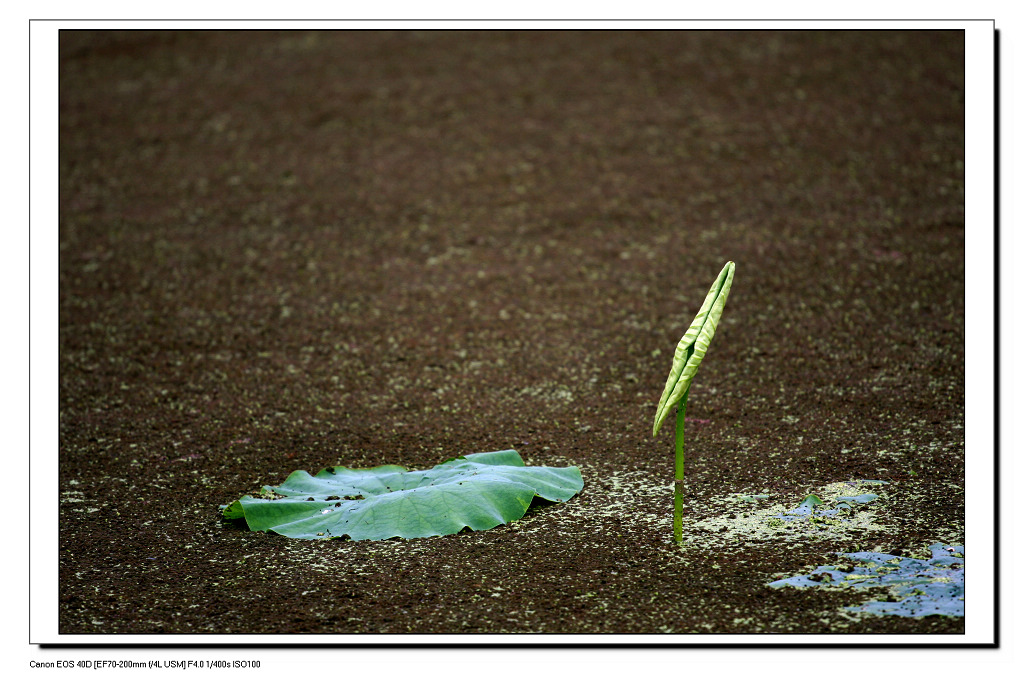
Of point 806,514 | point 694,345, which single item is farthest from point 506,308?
point 694,345

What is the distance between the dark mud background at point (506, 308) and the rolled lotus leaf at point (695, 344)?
55cm

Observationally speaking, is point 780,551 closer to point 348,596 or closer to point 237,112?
point 348,596

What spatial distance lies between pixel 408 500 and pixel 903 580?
5.07 ft

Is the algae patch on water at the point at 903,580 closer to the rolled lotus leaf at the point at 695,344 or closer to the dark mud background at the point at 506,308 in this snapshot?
the dark mud background at the point at 506,308

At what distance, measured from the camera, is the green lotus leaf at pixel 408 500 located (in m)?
3.06

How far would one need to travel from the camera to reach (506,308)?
5742 millimetres

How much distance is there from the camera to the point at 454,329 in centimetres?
549

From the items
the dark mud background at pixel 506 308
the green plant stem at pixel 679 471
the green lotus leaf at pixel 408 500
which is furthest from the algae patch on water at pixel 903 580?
the green lotus leaf at pixel 408 500

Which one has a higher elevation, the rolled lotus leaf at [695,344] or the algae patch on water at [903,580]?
the rolled lotus leaf at [695,344]

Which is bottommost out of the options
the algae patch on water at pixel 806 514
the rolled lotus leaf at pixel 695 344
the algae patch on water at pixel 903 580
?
the algae patch on water at pixel 903 580

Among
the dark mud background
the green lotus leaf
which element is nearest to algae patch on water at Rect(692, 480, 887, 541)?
the dark mud background

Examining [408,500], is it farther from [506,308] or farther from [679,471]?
[506,308]

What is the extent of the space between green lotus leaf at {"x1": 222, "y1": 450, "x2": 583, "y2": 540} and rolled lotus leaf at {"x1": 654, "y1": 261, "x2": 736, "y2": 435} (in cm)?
73
